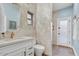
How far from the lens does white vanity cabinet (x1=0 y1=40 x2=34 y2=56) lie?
1344 mm

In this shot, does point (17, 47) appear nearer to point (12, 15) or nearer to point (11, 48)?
point (11, 48)

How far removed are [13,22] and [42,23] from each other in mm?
508

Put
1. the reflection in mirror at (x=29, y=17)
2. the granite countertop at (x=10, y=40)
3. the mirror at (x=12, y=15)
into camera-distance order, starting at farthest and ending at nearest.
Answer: the reflection in mirror at (x=29, y=17) < the mirror at (x=12, y=15) < the granite countertop at (x=10, y=40)

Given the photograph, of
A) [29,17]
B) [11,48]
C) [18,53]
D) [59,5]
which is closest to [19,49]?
[18,53]

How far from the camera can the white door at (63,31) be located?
1.63 metres

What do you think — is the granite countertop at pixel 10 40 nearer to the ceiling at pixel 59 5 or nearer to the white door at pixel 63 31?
the white door at pixel 63 31

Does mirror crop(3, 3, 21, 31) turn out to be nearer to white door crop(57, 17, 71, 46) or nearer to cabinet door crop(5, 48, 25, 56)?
cabinet door crop(5, 48, 25, 56)

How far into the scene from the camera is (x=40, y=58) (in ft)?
5.26

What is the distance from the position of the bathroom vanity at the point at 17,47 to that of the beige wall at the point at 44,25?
0.19m

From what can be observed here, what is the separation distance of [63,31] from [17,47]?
82cm

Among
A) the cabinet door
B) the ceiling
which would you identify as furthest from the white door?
the cabinet door

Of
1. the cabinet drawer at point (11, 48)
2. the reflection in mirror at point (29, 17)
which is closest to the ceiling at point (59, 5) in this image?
the reflection in mirror at point (29, 17)

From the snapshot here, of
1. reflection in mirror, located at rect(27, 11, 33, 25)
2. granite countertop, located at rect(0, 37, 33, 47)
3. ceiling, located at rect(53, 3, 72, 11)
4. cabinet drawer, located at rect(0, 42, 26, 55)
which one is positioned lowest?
cabinet drawer, located at rect(0, 42, 26, 55)

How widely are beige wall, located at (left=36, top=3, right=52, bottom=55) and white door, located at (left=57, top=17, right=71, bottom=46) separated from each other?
16 cm
